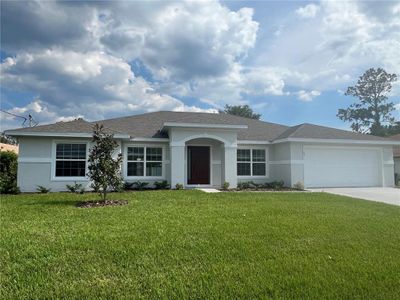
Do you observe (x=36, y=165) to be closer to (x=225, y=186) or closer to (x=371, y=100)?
(x=225, y=186)

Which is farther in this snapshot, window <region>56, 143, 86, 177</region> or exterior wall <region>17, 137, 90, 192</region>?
window <region>56, 143, 86, 177</region>

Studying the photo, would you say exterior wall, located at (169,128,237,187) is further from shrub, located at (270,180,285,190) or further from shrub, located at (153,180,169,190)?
shrub, located at (270,180,285,190)

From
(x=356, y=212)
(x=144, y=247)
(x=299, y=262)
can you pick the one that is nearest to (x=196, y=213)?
(x=144, y=247)

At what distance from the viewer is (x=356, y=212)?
32.2 feet

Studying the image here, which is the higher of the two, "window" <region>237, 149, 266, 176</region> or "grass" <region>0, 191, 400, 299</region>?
"window" <region>237, 149, 266, 176</region>

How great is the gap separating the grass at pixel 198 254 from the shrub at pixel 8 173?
21.9ft

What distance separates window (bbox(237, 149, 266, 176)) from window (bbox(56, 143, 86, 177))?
9117 mm

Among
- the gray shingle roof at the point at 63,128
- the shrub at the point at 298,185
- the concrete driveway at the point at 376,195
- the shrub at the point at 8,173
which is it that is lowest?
the concrete driveway at the point at 376,195

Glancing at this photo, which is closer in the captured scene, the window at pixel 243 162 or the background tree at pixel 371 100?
the window at pixel 243 162

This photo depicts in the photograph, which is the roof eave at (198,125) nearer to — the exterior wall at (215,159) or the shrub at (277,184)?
the exterior wall at (215,159)

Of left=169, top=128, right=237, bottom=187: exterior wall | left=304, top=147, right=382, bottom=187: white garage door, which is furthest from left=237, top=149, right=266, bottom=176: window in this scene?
→ left=304, top=147, right=382, bottom=187: white garage door

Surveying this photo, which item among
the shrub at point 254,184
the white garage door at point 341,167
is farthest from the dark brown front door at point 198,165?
the white garage door at point 341,167

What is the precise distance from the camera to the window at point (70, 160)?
643 inches

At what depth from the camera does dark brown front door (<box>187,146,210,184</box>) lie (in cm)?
1900
